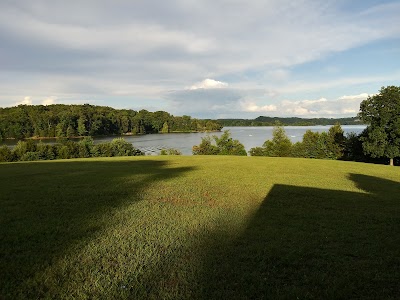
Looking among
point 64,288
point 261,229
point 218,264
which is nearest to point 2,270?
point 64,288

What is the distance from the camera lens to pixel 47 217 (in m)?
6.88

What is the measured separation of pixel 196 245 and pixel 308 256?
193 centimetres

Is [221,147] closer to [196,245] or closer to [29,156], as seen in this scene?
[29,156]

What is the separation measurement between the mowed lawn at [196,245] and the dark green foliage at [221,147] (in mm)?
49524

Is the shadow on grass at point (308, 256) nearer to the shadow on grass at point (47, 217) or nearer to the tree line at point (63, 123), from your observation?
the shadow on grass at point (47, 217)

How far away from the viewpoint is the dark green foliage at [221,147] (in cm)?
5956

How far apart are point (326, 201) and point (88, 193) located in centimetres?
771

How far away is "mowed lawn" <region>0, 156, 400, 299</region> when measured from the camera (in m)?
3.87

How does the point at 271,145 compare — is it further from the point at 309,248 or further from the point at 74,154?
the point at 309,248

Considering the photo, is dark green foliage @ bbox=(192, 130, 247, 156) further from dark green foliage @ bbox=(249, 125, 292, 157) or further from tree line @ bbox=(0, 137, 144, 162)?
tree line @ bbox=(0, 137, 144, 162)

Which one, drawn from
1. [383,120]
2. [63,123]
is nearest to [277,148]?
[383,120]

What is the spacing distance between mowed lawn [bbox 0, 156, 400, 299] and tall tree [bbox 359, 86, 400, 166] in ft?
92.9

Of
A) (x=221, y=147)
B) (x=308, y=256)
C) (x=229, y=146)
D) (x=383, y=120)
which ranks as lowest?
(x=221, y=147)

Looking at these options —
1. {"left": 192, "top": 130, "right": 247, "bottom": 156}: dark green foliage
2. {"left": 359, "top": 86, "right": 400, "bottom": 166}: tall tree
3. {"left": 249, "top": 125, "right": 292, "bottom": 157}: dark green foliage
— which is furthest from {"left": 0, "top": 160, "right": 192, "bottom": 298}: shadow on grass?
{"left": 249, "top": 125, "right": 292, "bottom": 157}: dark green foliage
